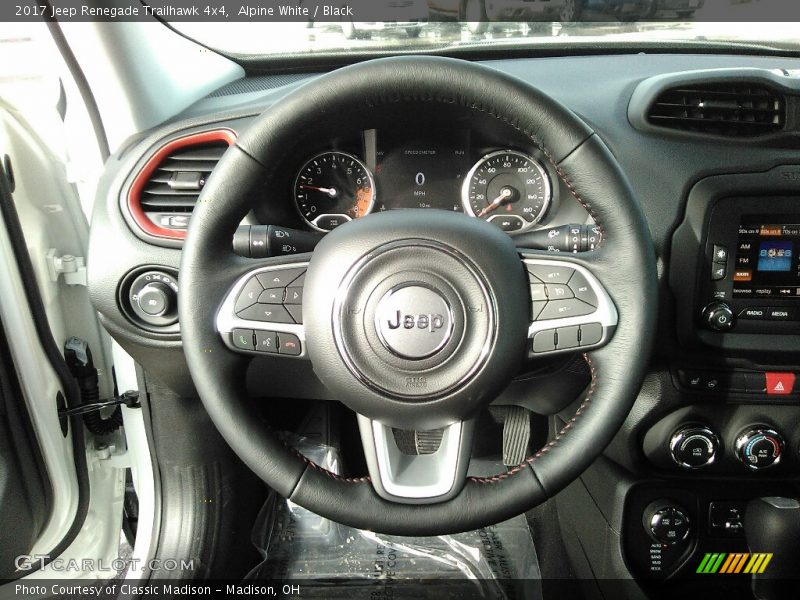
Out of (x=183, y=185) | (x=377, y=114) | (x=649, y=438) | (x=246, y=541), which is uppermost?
(x=377, y=114)

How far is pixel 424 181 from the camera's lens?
1.33m

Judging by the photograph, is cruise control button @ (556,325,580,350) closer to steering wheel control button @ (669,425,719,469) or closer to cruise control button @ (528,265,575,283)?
cruise control button @ (528,265,575,283)

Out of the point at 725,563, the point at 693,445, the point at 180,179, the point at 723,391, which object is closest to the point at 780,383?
the point at 723,391

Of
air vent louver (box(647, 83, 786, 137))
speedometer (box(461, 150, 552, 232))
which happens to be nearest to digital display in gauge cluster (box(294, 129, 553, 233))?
speedometer (box(461, 150, 552, 232))

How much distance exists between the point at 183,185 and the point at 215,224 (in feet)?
1.10

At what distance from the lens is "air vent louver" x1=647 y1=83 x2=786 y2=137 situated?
129 cm

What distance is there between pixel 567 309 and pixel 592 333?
0.17 feet

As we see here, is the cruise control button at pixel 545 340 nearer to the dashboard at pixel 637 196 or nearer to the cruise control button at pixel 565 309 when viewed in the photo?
the cruise control button at pixel 565 309

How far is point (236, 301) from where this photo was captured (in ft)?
3.33

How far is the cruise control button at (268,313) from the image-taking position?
101 cm

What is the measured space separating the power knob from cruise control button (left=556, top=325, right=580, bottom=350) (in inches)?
19.5

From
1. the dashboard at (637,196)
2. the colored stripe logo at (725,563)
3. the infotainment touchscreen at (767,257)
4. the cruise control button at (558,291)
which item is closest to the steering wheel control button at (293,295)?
the dashboard at (637,196)

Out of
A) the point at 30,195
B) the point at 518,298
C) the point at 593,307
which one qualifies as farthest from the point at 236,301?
the point at 30,195

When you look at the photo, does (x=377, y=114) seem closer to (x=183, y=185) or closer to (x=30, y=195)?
(x=183, y=185)
